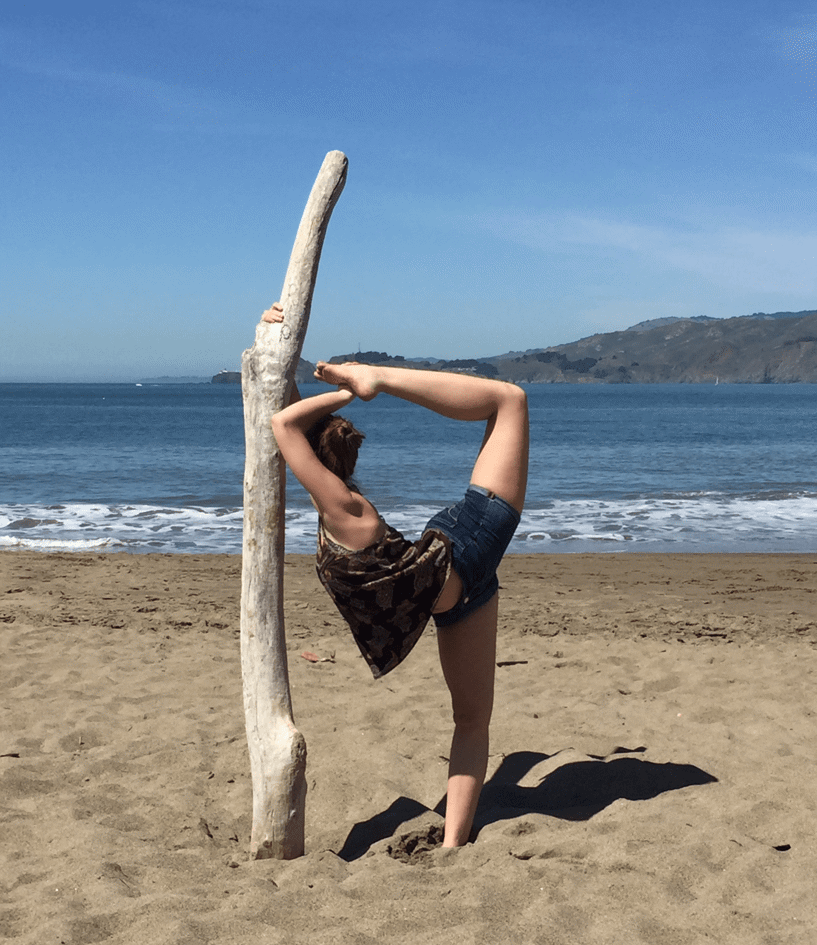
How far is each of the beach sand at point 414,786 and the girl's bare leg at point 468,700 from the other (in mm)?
142

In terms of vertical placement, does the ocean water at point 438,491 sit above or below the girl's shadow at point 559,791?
below

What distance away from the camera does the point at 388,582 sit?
10.6 feet

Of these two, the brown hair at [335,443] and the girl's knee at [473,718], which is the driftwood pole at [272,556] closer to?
the brown hair at [335,443]

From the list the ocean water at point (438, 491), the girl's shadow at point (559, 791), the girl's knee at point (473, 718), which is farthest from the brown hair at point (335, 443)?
the girl's shadow at point (559, 791)

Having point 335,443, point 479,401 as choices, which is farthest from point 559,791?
point 335,443

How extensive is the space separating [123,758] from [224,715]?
82 centimetres

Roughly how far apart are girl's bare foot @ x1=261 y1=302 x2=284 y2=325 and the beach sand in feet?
7.29

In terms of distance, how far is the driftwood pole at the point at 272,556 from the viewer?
141 inches

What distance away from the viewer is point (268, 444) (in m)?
3.59

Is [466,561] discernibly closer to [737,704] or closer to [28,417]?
[737,704]

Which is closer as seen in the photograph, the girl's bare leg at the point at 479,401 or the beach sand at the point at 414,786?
the beach sand at the point at 414,786

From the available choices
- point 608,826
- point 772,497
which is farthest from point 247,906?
point 772,497

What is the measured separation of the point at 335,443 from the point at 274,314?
2.31 ft

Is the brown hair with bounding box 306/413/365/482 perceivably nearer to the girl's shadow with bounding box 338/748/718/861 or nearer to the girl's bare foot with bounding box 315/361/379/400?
the girl's bare foot with bounding box 315/361/379/400
